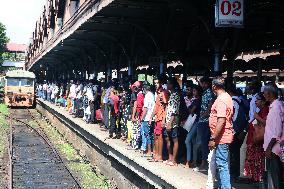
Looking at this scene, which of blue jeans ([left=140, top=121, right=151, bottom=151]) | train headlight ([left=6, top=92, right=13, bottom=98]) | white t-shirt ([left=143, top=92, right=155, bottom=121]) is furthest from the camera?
train headlight ([left=6, top=92, right=13, bottom=98])

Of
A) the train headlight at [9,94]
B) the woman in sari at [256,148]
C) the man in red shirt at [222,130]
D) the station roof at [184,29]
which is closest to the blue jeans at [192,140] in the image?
the woman in sari at [256,148]

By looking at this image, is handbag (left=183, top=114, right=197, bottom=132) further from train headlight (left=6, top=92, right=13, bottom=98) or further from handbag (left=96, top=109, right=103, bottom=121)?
train headlight (left=6, top=92, right=13, bottom=98)

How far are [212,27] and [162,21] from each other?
2.45 metres

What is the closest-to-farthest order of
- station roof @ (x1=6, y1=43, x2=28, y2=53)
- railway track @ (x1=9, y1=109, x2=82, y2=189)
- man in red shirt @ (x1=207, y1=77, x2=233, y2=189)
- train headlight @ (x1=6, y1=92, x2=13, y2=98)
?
man in red shirt @ (x1=207, y1=77, x2=233, y2=189) → railway track @ (x1=9, y1=109, x2=82, y2=189) → train headlight @ (x1=6, y1=92, x2=13, y2=98) → station roof @ (x1=6, y1=43, x2=28, y2=53)

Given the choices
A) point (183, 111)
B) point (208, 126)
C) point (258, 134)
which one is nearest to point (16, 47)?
point (183, 111)

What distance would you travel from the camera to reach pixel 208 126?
7633 millimetres

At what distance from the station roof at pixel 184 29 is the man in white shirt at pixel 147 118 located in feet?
5.39

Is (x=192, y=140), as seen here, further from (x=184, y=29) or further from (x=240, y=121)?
(x=184, y=29)

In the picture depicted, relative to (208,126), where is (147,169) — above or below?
below

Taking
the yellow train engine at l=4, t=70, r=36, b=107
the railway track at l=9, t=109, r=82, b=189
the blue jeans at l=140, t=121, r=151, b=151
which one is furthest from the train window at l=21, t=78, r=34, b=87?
the blue jeans at l=140, t=121, r=151, b=151

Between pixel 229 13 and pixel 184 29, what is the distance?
5786mm

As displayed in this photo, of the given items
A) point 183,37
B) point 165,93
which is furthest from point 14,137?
point 165,93

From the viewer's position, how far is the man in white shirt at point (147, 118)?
941 centimetres

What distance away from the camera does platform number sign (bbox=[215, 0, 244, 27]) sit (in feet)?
24.9
